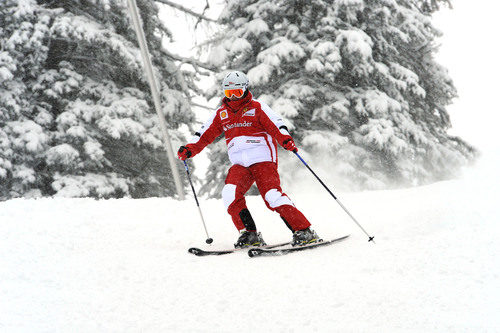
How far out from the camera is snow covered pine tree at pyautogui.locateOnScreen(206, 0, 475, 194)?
32.0 feet

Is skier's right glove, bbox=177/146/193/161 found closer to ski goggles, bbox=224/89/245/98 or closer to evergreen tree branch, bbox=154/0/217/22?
ski goggles, bbox=224/89/245/98

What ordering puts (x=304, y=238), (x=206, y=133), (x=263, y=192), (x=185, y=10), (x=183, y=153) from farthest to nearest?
1. (x=185, y=10)
2. (x=206, y=133)
3. (x=183, y=153)
4. (x=263, y=192)
5. (x=304, y=238)

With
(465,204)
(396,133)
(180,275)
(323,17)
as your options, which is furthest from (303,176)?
(180,275)

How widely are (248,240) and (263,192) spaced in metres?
0.54

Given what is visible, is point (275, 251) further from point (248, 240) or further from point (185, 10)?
point (185, 10)

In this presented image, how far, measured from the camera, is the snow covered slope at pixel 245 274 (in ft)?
8.83

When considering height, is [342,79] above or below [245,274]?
above

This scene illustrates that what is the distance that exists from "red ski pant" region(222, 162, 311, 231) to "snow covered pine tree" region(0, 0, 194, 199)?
5653mm

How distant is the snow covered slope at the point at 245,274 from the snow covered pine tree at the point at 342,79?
4.33 metres

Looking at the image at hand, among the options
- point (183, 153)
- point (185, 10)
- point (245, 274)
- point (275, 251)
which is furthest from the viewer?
point (185, 10)

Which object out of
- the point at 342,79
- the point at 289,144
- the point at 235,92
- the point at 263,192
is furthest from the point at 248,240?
the point at 342,79

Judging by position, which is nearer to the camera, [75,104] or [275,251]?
[275,251]

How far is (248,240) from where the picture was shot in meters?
4.89

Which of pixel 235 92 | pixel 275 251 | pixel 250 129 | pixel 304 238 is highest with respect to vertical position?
pixel 235 92
